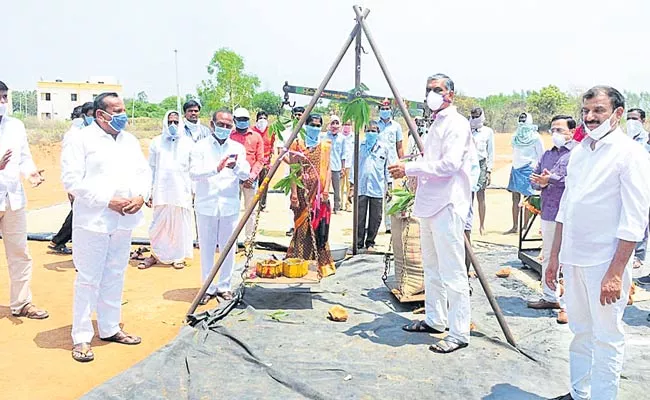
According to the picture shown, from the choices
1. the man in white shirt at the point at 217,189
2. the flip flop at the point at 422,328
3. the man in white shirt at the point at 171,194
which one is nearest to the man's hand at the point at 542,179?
the flip flop at the point at 422,328

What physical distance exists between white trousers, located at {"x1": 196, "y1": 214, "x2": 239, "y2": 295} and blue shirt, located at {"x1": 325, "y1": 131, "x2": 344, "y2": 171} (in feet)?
21.4

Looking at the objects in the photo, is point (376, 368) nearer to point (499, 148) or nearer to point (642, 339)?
point (642, 339)

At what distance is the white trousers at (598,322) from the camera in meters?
3.52

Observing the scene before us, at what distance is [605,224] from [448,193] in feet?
4.90

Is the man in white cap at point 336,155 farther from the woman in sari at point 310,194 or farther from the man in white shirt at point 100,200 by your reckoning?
the man in white shirt at point 100,200

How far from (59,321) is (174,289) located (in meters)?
1.44

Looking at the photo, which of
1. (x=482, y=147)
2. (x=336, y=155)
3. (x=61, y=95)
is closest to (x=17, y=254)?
(x=482, y=147)

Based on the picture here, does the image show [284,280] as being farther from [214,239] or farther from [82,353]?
[82,353]

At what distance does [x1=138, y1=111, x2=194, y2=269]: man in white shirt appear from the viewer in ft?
24.8

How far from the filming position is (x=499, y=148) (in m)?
32.2

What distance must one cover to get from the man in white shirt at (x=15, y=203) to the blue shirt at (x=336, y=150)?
24.9 feet

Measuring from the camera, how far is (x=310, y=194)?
7.03 m

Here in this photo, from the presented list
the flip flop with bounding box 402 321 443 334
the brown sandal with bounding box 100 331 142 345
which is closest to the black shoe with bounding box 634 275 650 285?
the flip flop with bounding box 402 321 443 334

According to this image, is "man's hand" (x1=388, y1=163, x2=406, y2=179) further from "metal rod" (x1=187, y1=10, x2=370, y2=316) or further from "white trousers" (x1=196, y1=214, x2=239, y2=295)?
"white trousers" (x1=196, y1=214, x2=239, y2=295)
